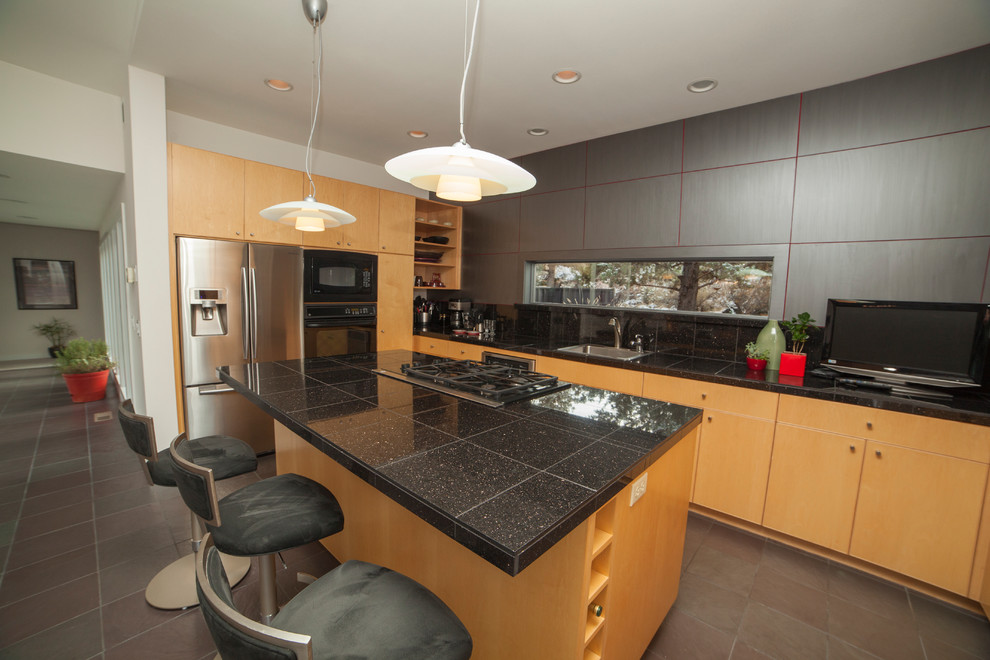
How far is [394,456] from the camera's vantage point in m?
1.14

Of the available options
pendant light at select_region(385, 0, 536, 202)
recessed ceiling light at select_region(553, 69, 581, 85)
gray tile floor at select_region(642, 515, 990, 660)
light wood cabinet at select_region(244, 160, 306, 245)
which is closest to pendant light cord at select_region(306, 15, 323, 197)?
light wood cabinet at select_region(244, 160, 306, 245)

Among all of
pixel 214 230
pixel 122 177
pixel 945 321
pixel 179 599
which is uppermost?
pixel 122 177

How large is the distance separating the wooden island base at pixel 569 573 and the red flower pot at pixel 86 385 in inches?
194

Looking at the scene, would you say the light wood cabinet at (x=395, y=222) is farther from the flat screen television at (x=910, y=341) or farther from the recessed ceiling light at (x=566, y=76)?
the flat screen television at (x=910, y=341)

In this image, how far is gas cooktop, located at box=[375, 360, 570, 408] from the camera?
5.64 ft

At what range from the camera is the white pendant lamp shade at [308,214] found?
6.23 ft

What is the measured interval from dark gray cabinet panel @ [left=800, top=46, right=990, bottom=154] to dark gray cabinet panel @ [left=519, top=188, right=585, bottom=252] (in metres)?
1.65

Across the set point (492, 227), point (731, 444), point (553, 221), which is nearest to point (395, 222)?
point (492, 227)

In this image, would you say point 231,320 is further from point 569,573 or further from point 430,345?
point 569,573

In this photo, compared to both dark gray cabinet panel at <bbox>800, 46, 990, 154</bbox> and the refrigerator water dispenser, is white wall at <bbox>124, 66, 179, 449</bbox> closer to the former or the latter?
the refrigerator water dispenser

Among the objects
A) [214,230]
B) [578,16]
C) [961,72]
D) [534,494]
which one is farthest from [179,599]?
[961,72]

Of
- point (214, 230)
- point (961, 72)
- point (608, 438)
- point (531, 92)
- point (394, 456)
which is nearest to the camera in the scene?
point (394, 456)

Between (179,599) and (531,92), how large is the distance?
3.37 meters

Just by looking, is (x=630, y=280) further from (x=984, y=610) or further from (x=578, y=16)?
(x=984, y=610)
